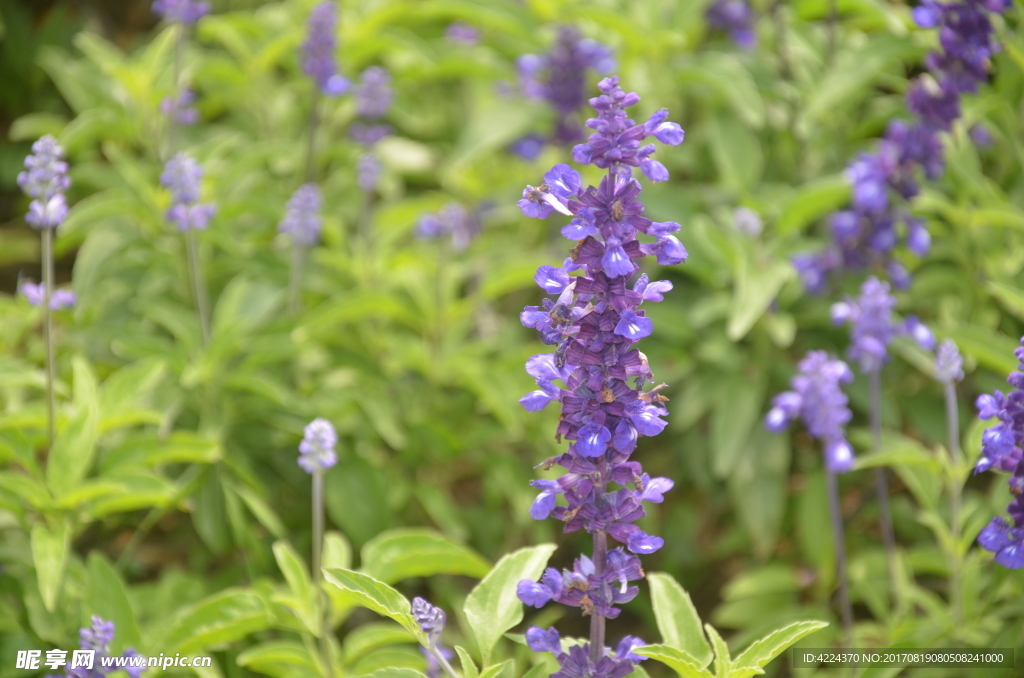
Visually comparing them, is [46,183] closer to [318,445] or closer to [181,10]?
[318,445]

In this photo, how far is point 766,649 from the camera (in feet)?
6.93

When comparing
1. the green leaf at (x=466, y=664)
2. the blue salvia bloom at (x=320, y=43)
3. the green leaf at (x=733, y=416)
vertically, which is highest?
the blue salvia bloom at (x=320, y=43)

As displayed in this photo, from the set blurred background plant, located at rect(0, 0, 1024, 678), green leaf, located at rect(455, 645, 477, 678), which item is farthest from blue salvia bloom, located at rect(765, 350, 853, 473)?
green leaf, located at rect(455, 645, 477, 678)

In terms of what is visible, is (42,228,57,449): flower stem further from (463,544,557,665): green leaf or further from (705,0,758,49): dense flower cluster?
(705,0,758,49): dense flower cluster

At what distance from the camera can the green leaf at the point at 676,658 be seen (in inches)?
76.9

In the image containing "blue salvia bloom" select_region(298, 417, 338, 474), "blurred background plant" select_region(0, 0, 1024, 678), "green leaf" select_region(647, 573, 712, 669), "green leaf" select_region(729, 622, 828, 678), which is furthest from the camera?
"blurred background plant" select_region(0, 0, 1024, 678)

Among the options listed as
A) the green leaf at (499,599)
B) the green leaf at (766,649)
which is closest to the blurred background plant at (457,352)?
the green leaf at (499,599)

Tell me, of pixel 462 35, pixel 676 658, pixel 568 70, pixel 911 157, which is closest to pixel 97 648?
pixel 676 658

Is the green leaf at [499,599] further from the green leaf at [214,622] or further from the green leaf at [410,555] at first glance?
the green leaf at [214,622]

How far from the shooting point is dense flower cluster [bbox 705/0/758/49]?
15.6 ft

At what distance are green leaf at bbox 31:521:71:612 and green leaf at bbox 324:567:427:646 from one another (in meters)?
1.11

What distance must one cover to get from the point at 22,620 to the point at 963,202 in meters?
4.30

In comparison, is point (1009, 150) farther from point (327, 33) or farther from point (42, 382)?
point (42, 382)

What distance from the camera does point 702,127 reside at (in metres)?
4.88
